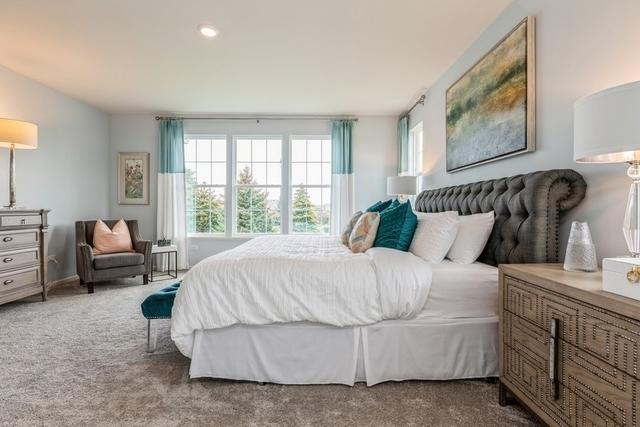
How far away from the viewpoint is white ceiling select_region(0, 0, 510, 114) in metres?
2.41

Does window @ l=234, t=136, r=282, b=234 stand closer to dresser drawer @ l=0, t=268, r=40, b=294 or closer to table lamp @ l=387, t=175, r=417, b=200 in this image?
table lamp @ l=387, t=175, r=417, b=200

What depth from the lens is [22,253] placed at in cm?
322

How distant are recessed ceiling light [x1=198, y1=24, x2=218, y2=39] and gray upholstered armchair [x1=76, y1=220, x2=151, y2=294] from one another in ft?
9.44

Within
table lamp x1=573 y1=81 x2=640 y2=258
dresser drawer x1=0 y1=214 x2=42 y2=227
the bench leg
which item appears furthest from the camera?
dresser drawer x1=0 y1=214 x2=42 y2=227

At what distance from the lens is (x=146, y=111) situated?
16.5 ft

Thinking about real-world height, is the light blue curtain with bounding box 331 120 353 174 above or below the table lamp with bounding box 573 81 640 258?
above

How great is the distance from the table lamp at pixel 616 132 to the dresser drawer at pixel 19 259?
4450 millimetres

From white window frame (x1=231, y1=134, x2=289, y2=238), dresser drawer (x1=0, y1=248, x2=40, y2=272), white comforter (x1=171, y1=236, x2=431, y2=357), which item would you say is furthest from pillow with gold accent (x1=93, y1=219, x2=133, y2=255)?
white comforter (x1=171, y1=236, x2=431, y2=357)

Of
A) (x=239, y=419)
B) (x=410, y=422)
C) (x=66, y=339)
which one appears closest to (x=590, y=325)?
(x=410, y=422)

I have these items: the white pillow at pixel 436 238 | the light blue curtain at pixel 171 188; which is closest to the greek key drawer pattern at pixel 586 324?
the white pillow at pixel 436 238

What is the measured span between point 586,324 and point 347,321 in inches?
41.0

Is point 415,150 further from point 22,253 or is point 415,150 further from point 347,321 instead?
point 22,253

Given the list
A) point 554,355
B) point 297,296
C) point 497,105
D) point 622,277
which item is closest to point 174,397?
point 297,296

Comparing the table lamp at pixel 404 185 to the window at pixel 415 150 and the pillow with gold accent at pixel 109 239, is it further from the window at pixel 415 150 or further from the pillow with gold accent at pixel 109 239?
the pillow with gold accent at pixel 109 239
